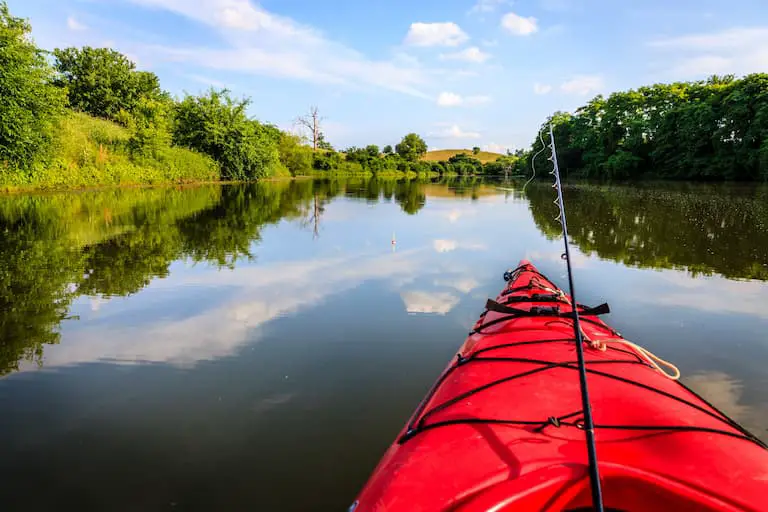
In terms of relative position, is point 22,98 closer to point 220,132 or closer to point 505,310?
point 220,132

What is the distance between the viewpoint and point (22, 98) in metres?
16.5

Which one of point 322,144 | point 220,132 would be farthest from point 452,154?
point 220,132

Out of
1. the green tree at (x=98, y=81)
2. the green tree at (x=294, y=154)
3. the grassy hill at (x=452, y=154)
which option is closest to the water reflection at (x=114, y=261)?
the green tree at (x=98, y=81)

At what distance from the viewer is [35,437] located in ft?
9.35

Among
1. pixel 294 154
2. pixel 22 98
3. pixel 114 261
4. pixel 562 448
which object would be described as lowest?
pixel 114 261

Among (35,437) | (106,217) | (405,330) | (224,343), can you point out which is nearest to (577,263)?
(405,330)

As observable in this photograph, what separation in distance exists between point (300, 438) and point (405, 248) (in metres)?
6.81

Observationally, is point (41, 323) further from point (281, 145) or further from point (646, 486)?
point (281, 145)

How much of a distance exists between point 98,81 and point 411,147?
58.7 metres

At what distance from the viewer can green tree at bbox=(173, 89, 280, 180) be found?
32156 millimetres

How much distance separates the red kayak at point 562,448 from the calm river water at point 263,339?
2.97 ft

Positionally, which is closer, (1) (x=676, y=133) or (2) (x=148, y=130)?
(2) (x=148, y=130)

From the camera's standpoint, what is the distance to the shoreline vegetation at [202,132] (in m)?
17.2

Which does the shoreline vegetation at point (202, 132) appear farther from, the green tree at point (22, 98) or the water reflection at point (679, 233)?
the water reflection at point (679, 233)
